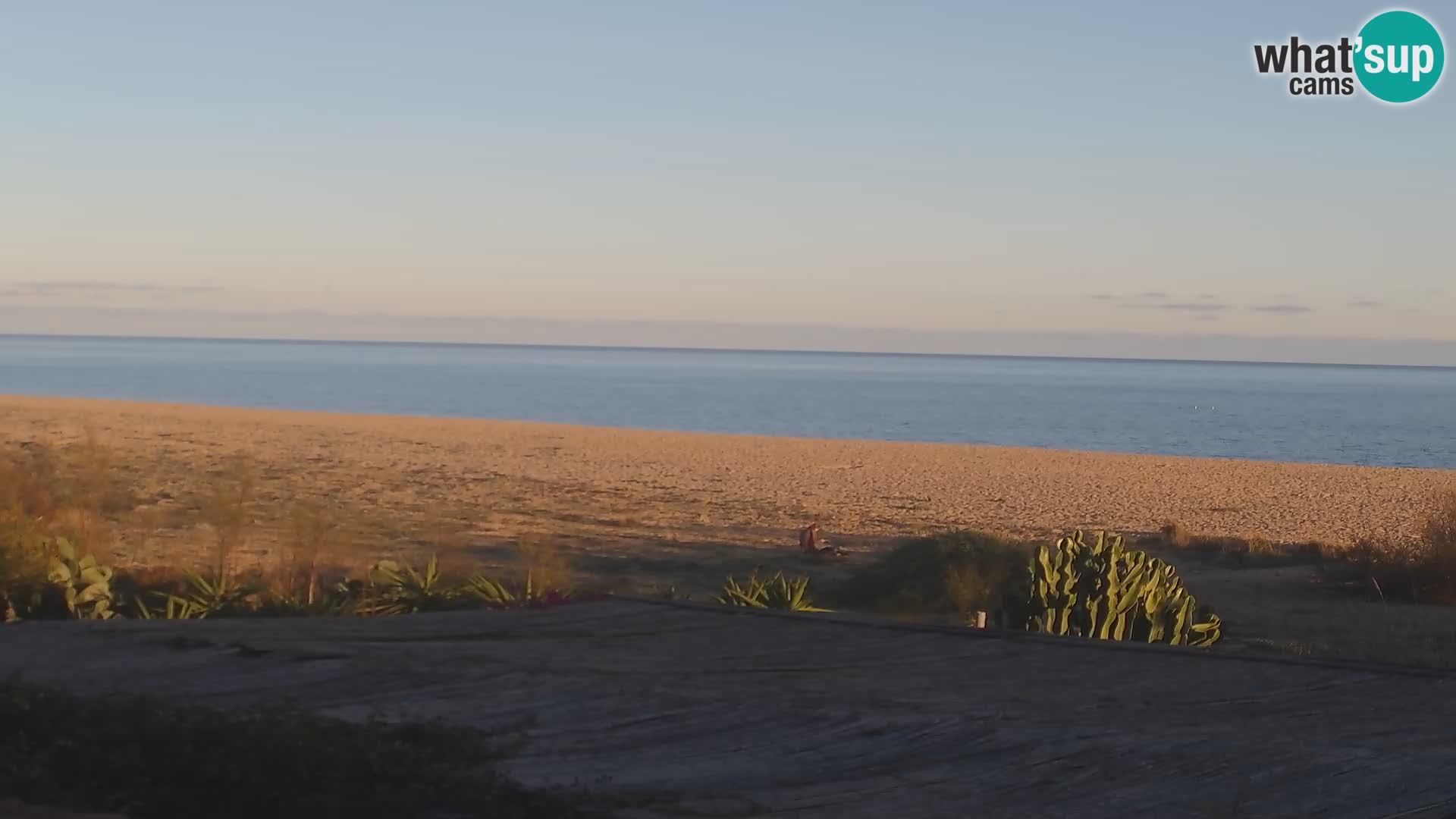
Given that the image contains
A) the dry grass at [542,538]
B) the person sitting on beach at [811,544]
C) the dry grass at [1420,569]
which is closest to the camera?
the dry grass at [542,538]

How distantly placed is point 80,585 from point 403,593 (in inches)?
101

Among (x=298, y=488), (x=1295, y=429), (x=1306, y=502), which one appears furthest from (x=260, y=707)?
(x=1295, y=429)

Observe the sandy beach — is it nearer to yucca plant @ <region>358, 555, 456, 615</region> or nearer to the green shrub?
yucca plant @ <region>358, 555, 456, 615</region>

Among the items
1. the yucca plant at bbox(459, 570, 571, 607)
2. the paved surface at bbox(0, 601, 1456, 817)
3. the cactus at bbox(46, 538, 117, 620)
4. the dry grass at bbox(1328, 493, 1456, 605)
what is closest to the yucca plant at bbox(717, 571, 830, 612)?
the yucca plant at bbox(459, 570, 571, 607)

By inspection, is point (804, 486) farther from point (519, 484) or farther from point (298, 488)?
point (298, 488)

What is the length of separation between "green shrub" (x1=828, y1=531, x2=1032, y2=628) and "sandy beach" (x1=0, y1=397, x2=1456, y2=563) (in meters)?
5.86

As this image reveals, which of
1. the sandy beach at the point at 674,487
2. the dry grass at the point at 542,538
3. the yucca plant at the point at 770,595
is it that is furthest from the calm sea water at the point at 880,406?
the yucca plant at the point at 770,595

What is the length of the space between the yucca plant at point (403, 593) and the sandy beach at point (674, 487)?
14.3 feet

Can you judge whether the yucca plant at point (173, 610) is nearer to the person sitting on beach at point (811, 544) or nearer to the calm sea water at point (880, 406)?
the person sitting on beach at point (811, 544)

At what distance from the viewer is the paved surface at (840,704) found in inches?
214

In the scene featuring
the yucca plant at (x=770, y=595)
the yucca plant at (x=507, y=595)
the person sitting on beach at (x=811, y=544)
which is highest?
the yucca plant at (x=507, y=595)

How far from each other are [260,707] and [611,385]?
478 ft

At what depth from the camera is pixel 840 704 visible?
698 centimetres

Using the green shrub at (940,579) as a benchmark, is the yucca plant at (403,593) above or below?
above
